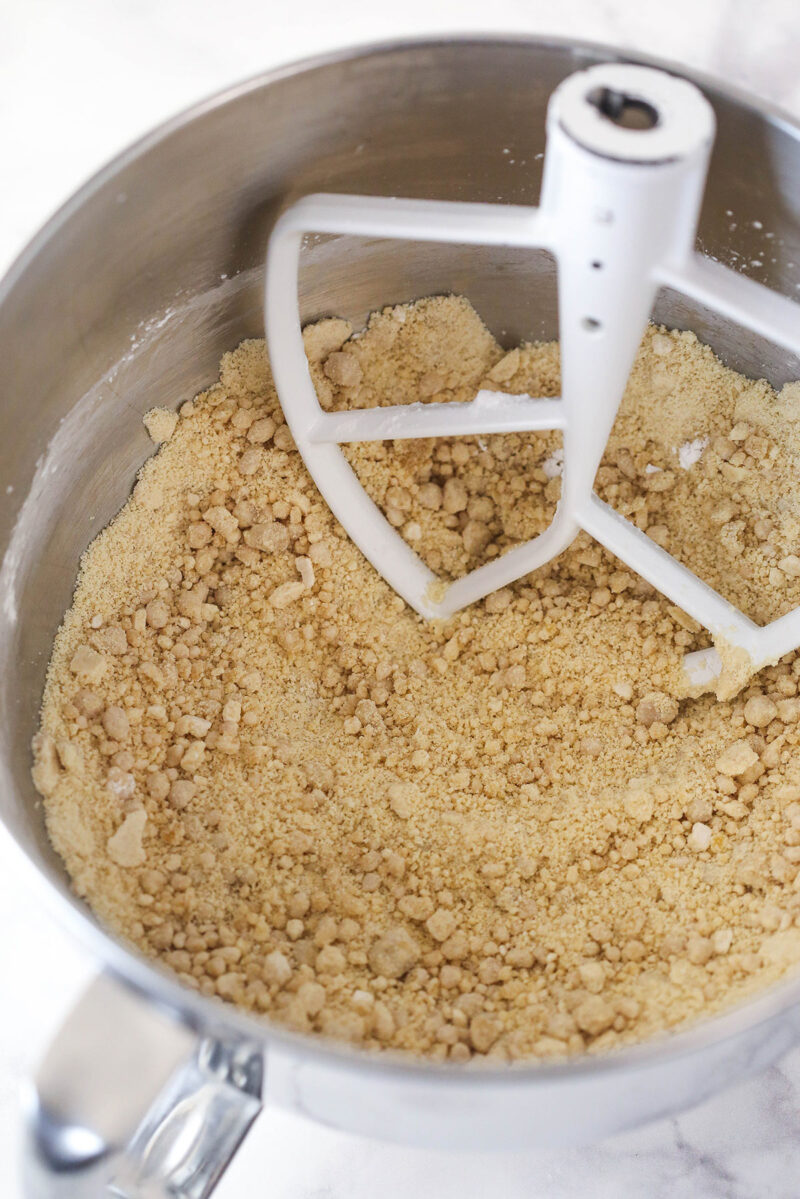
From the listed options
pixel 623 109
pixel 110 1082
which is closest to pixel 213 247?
pixel 623 109

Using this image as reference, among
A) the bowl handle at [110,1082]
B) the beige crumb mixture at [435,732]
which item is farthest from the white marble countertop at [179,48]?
the bowl handle at [110,1082]

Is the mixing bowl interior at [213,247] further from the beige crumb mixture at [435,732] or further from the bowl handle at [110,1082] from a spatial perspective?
the bowl handle at [110,1082]

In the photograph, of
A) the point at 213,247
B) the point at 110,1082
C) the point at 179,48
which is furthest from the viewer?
the point at 179,48

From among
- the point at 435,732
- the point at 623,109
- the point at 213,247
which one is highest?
the point at 623,109

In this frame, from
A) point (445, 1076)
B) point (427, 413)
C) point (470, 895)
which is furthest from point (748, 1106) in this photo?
point (427, 413)

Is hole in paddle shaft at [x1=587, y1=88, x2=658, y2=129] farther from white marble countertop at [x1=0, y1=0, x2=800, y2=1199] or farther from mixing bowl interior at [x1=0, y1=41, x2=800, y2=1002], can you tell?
white marble countertop at [x1=0, y1=0, x2=800, y2=1199]

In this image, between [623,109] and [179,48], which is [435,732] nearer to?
[623,109]
